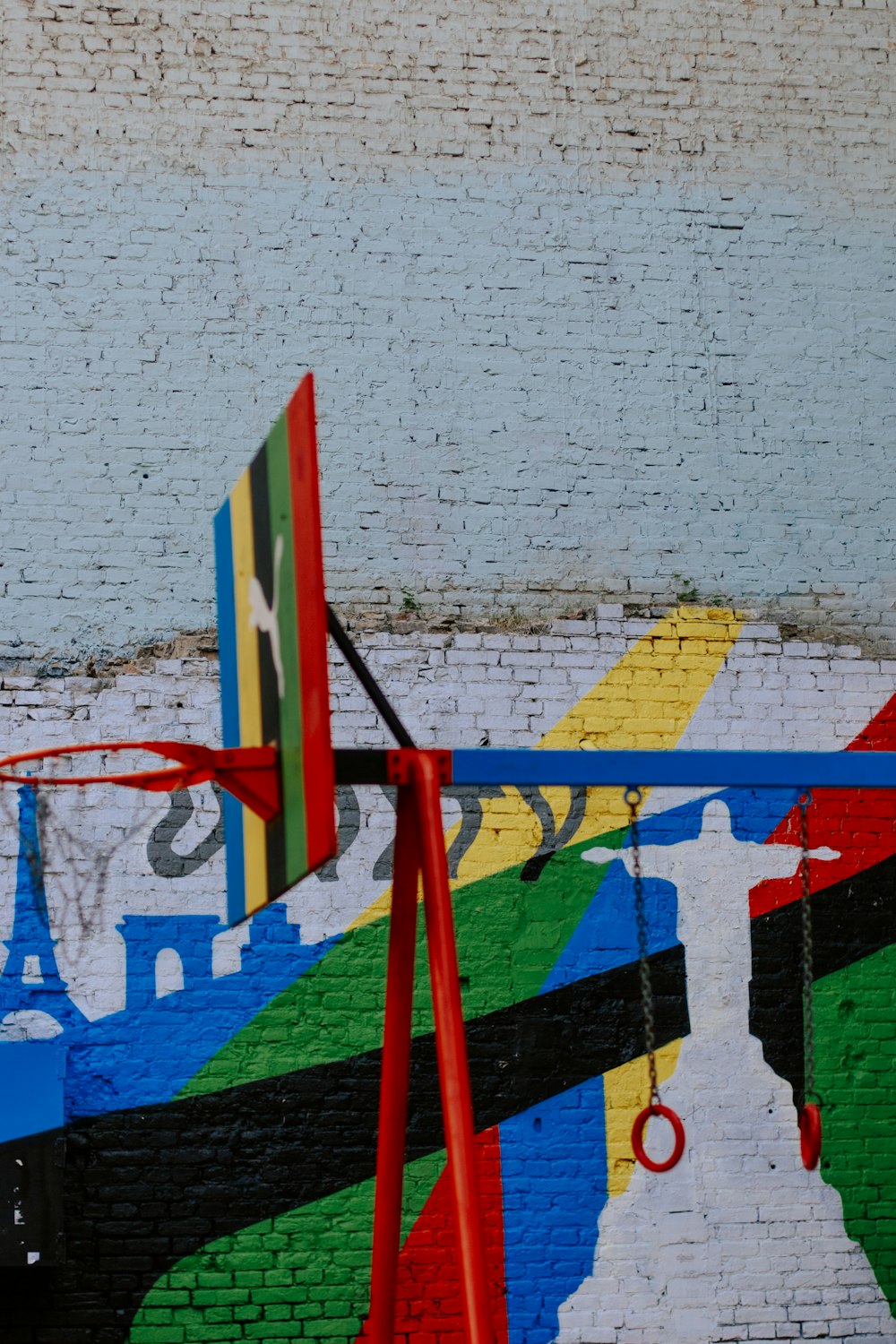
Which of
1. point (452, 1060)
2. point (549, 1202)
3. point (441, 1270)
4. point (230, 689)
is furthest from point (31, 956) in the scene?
point (452, 1060)

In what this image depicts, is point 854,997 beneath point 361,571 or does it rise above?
beneath

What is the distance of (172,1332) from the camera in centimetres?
489

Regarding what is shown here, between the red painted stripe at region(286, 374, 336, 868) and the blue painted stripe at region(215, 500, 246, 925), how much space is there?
56 cm

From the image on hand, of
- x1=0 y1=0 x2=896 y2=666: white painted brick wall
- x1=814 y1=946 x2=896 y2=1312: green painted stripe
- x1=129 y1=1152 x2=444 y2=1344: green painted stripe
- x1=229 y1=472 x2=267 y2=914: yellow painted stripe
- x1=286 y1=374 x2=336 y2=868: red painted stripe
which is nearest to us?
x1=286 y1=374 x2=336 y2=868: red painted stripe

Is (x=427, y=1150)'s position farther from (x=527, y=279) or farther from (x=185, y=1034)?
(x=527, y=279)

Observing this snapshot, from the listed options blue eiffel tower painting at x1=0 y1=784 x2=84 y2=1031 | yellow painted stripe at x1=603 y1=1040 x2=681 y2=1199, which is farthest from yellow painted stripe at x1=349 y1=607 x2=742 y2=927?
blue eiffel tower painting at x1=0 y1=784 x2=84 y2=1031

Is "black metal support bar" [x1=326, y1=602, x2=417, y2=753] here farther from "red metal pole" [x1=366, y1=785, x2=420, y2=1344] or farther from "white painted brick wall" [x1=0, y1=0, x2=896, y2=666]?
"white painted brick wall" [x1=0, y1=0, x2=896, y2=666]

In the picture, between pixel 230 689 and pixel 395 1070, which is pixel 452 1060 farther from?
pixel 230 689

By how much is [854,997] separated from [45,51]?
16.3ft

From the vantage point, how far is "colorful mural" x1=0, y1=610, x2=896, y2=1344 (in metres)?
4.96

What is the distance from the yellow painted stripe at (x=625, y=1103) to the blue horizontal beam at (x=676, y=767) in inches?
84.6

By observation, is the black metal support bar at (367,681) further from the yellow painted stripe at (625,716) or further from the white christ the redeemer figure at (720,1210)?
the white christ the redeemer figure at (720,1210)

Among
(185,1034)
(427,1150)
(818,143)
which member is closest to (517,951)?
(427,1150)

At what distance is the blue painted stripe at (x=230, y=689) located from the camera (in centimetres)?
314
